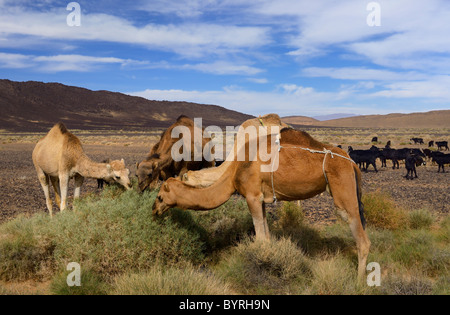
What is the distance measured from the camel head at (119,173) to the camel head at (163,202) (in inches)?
74.4

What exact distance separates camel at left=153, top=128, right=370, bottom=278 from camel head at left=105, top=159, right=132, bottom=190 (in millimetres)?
1952

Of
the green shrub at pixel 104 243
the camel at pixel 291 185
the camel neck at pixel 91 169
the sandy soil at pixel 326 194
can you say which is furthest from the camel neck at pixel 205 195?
the sandy soil at pixel 326 194

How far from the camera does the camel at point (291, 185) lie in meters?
5.52

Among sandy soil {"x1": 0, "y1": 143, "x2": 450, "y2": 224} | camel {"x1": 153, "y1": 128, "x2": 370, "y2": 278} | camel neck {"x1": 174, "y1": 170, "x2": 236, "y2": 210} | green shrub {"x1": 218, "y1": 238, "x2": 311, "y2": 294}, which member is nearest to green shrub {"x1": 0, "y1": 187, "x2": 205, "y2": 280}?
camel {"x1": 153, "y1": 128, "x2": 370, "y2": 278}

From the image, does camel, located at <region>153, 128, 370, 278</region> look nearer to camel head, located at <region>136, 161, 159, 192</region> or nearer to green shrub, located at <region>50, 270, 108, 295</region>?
green shrub, located at <region>50, 270, 108, 295</region>

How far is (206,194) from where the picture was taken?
6.08 m

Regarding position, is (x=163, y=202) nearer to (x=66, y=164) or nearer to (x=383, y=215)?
(x=66, y=164)

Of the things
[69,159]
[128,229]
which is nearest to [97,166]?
[69,159]

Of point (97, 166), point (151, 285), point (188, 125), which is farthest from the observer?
point (188, 125)

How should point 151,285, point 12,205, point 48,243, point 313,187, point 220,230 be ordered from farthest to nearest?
1. point 12,205
2. point 220,230
3. point 48,243
4. point 313,187
5. point 151,285

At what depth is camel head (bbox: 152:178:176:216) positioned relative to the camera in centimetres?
612

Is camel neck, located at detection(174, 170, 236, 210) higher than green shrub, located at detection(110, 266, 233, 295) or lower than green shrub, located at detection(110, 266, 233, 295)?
higher

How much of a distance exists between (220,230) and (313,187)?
8.68 ft
